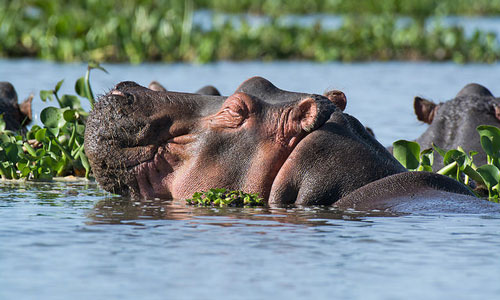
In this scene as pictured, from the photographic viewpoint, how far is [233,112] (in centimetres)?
603

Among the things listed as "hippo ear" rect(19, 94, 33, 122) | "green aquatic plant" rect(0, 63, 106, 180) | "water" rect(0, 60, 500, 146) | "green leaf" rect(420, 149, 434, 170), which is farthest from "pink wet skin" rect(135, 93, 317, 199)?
"water" rect(0, 60, 500, 146)

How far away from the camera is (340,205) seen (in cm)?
606

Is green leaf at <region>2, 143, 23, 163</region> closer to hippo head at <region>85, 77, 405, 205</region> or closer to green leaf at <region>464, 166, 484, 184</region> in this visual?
hippo head at <region>85, 77, 405, 205</region>

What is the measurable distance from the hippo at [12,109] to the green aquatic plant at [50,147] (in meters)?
0.34

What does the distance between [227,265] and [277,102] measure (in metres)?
1.80

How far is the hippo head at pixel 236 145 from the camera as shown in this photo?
600 centimetres

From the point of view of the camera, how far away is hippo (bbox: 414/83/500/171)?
8.05 meters

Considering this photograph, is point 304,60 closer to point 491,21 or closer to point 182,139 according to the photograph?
point 491,21

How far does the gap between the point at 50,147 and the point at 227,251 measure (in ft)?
12.2

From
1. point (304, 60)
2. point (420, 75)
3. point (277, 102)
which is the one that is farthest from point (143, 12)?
point (277, 102)

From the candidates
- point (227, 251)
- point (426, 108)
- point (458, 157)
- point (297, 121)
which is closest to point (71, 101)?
point (426, 108)

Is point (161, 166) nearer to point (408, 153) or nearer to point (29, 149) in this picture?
point (408, 153)

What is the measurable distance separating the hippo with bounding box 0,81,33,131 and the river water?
1.50 metres

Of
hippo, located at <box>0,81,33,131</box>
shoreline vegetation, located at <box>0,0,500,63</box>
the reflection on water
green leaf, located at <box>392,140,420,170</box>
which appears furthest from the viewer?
shoreline vegetation, located at <box>0,0,500,63</box>
